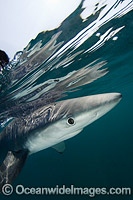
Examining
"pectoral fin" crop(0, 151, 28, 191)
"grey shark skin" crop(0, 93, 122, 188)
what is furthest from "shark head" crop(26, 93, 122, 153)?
"pectoral fin" crop(0, 151, 28, 191)

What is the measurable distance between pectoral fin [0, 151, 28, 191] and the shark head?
454mm

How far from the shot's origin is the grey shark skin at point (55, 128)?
2221 mm

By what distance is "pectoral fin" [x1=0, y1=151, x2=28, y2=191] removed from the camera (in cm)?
270

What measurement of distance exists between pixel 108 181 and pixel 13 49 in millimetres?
11250

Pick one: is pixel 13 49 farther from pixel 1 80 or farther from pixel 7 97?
pixel 7 97

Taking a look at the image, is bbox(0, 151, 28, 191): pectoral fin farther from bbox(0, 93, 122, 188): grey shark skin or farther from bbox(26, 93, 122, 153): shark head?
bbox(26, 93, 122, 153): shark head

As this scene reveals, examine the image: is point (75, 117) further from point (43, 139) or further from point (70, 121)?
point (43, 139)

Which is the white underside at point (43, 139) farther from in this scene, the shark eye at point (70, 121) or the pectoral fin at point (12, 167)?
the shark eye at point (70, 121)

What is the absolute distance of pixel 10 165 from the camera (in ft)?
9.76

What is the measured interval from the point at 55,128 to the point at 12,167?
138 centimetres

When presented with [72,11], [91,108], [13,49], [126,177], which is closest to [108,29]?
→ [72,11]

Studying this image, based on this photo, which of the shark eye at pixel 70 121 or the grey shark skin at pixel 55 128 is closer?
the grey shark skin at pixel 55 128

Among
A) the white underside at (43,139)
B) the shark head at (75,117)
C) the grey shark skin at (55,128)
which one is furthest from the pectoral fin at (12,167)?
the shark head at (75,117)

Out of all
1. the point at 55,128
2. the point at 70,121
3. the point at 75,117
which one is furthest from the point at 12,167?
the point at 75,117
